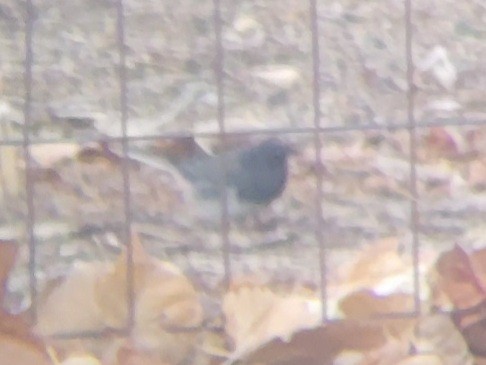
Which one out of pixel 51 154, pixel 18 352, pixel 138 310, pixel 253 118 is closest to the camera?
pixel 18 352

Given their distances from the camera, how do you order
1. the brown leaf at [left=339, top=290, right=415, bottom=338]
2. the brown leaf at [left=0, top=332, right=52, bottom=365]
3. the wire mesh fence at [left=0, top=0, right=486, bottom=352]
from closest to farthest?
the brown leaf at [left=0, top=332, right=52, bottom=365] < the brown leaf at [left=339, top=290, right=415, bottom=338] < the wire mesh fence at [left=0, top=0, right=486, bottom=352]

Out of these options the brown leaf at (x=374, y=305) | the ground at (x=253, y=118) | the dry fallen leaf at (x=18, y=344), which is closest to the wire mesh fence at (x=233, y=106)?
the ground at (x=253, y=118)

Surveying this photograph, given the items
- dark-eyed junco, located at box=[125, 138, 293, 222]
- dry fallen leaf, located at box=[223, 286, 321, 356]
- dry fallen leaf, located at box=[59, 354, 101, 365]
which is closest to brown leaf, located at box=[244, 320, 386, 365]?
dry fallen leaf, located at box=[223, 286, 321, 356]

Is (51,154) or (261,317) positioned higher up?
(51,154)

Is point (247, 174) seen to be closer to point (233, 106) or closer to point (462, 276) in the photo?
point (233, 106)

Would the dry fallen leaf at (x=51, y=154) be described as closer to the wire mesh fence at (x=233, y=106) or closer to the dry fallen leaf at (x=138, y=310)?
the wire mesh fence at (x=233, y=106)

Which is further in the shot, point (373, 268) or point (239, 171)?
point (239, 171)

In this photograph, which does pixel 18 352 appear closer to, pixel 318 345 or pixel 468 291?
pixel 318 345

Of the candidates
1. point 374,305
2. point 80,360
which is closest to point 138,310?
point 80,360

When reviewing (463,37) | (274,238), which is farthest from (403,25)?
(274,238)

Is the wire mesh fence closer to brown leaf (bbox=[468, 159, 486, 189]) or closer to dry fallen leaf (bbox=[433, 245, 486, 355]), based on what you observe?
brown leaf (bbox=[468, 159, 486, 189])

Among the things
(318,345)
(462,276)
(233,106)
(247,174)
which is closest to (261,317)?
(318,345)

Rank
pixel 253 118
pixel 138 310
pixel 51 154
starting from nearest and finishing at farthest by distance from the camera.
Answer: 1. pixel 138 310
2. pixel 51 154
3. pixel 253 118
